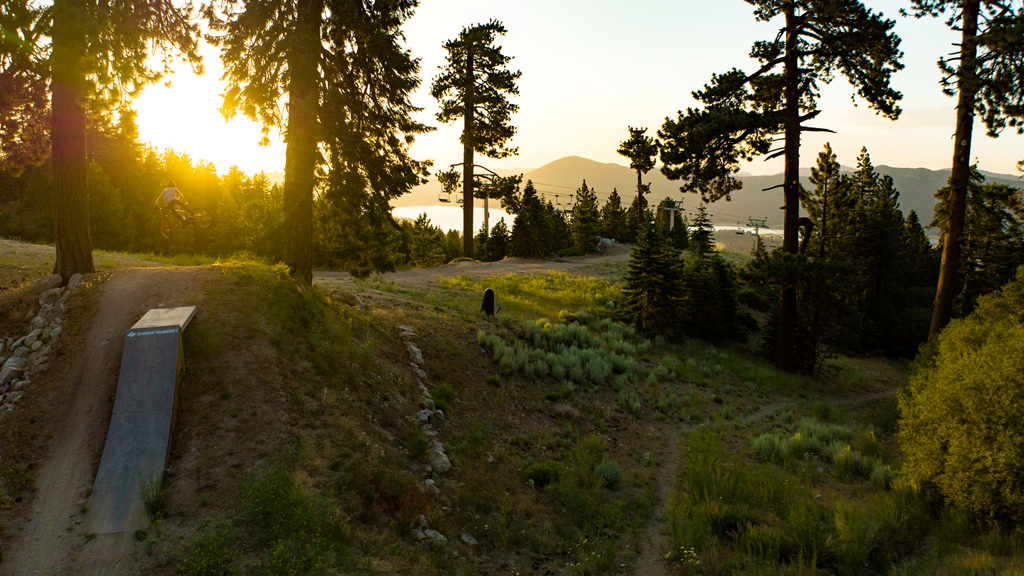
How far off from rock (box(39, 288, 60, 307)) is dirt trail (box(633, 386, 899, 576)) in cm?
1121

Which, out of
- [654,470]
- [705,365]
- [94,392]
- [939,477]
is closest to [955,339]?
[939,477]

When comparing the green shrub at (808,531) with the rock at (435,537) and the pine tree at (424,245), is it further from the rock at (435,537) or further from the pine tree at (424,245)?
the pine tree at (424,245)

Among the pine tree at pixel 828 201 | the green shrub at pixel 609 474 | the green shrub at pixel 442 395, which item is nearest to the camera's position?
the green shrub at pixel 609 474

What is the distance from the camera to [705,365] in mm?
17531

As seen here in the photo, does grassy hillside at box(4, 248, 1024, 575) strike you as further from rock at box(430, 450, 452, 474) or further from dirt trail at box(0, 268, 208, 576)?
dirt trail at box(0, 268, 208, 576)

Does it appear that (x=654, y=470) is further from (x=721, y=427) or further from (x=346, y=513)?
(x=346, y=513)

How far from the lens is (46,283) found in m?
9.73

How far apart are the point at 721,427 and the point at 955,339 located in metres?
4.93

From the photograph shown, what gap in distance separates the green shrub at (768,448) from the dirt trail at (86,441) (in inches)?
421

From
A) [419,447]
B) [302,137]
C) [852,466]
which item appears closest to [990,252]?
[852,466]

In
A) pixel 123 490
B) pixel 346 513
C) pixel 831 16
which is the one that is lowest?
pixel 346 513

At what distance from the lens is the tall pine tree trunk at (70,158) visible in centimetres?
963

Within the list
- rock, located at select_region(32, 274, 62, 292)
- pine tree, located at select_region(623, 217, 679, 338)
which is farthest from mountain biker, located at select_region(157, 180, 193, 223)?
pine tree, located at select_region(623, 217, 679, 338)

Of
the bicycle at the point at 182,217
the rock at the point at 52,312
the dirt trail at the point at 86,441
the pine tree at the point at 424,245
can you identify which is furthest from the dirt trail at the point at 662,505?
the pine tree at the point at 424,245
